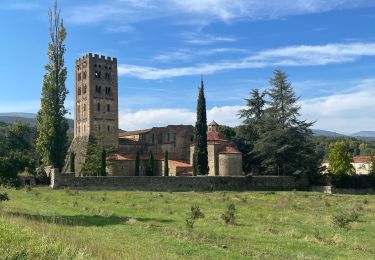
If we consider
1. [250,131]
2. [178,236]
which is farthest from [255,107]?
[178,236]

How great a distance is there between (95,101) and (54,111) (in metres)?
17.4

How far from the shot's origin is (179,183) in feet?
169

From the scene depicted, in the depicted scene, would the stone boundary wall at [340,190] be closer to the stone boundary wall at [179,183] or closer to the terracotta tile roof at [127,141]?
the stone boundary wall at [179,183]

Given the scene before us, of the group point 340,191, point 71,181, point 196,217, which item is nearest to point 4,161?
point 196,217

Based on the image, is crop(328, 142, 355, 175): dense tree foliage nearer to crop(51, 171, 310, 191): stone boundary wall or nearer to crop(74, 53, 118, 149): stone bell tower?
crop(51, 171, 310, 191): stone boundary wall

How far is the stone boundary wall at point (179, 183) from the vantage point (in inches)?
1833

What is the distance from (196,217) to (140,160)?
1750 inches

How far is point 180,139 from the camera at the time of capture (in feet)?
230

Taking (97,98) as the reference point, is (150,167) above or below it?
below

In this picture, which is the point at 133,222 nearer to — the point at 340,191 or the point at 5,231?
the point at 5,231

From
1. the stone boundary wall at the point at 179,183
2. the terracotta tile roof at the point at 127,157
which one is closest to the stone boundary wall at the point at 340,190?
the stone boundary wall at the point at 179,183

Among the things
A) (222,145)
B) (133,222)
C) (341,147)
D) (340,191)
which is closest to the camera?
(133,222)

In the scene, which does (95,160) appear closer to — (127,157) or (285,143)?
(127,157)

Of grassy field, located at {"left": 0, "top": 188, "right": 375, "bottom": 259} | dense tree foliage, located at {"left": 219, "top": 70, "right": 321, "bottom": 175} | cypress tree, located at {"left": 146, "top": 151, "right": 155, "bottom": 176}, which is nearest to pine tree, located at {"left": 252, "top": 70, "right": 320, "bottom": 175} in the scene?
dense tree foliage, located at {"left": 219, "top": 70, "right": 321, "bottom": 175}
